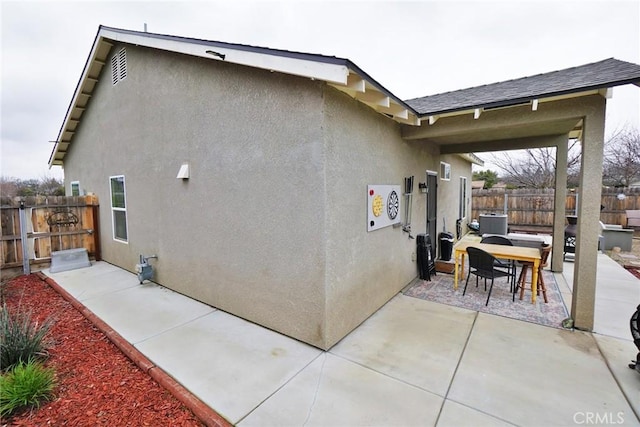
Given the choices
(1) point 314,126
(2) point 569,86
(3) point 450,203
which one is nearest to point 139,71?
(1) point 314,126

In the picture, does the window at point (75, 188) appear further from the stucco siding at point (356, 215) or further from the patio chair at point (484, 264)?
the patio chair at point (484, 264)

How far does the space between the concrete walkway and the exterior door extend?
123 inches

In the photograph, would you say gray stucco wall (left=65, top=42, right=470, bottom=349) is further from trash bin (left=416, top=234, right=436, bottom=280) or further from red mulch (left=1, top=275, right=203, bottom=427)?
red mulch (left=1, top=275, right=203, bottom=427)

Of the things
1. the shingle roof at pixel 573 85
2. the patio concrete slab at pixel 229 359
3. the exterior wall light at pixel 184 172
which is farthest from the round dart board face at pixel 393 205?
the exterior wall light at pixel 184 172

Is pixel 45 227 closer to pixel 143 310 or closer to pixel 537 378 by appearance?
pixel 143 310

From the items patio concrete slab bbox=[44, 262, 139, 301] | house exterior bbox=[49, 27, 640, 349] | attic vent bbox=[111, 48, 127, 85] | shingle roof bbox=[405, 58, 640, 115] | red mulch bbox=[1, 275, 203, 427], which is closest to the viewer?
red mulch bbox=[1, 275, 203, 427]

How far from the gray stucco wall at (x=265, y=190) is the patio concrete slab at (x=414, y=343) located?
0.25m

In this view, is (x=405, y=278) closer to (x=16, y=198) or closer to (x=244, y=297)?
(x=244, y=297)

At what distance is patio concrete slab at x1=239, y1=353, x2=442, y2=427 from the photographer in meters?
2.32

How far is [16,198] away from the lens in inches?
264

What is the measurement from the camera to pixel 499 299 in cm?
502

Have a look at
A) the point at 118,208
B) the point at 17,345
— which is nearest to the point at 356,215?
the point at 17,345

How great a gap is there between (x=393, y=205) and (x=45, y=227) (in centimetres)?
875

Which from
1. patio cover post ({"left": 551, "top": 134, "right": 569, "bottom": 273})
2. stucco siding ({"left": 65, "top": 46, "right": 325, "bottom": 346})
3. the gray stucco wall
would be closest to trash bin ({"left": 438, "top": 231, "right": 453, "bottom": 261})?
the gray stucco wall
